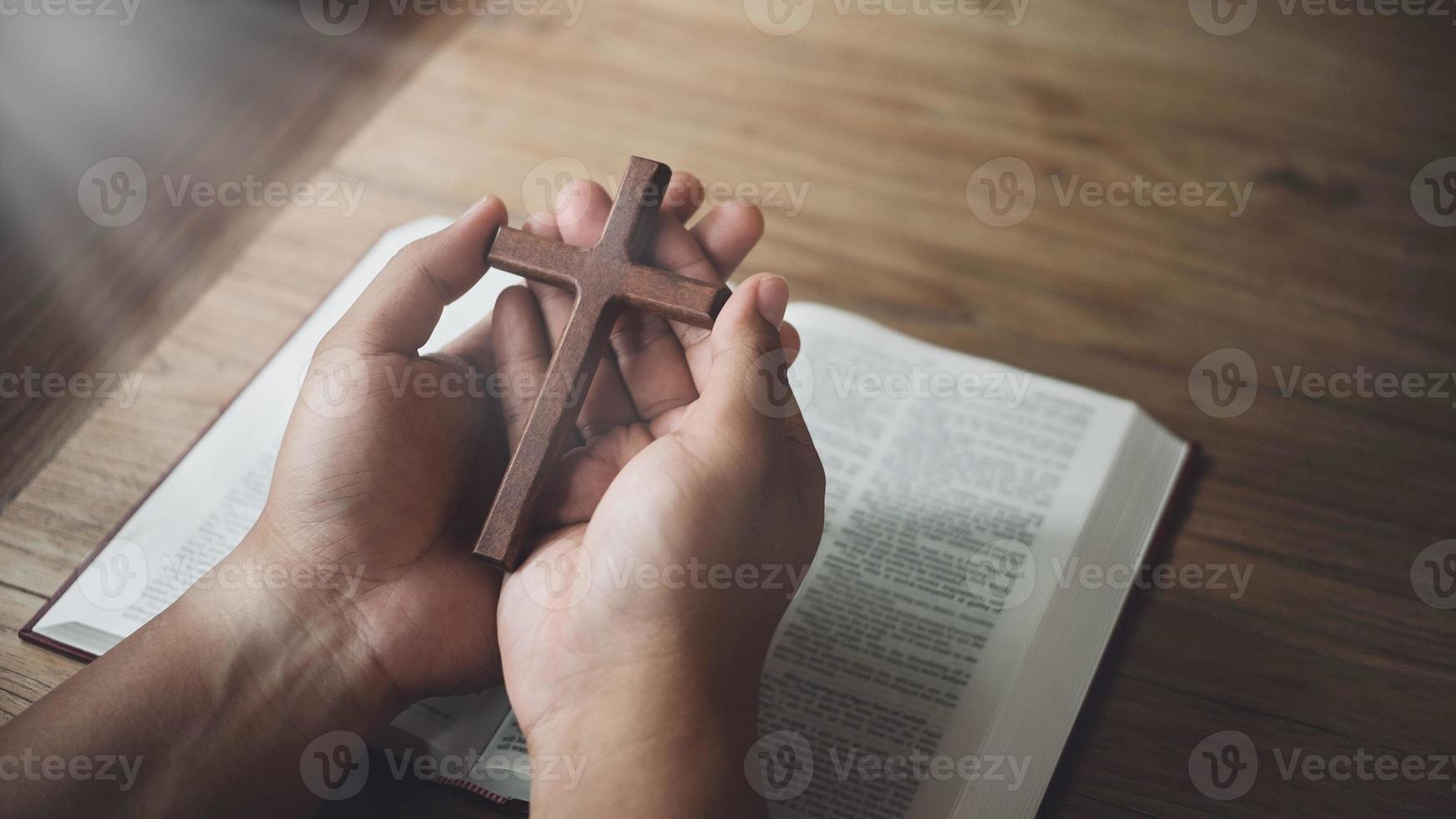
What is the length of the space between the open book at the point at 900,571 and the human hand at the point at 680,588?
0.04m

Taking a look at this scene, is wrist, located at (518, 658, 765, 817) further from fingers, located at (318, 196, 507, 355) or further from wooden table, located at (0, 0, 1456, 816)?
fingers, located at (318, 196, 507, 355)

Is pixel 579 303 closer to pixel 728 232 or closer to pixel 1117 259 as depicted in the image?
pixel 728 232

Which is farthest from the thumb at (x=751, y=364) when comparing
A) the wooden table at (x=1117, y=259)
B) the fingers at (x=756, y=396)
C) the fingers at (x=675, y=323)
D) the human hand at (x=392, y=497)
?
the wooden table at (x=1117, y=259)

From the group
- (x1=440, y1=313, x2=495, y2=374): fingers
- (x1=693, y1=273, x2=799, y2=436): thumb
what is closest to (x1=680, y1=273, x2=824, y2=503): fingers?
(x1=693, y1=273, x2=799, y2=436): thumb

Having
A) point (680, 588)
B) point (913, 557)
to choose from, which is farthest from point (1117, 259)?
point (680, 588)

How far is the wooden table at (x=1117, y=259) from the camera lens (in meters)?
0.77

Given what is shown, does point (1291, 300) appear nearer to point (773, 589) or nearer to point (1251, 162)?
point (1251, 162)

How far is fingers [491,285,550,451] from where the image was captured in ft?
2.66

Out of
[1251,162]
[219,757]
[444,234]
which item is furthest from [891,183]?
[219,757]

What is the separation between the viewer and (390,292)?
0.77 m

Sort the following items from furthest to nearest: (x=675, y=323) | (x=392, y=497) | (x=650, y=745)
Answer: (x=675, y=323) < (x=392, y=497) < (x=650, y=745)

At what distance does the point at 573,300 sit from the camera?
821mm

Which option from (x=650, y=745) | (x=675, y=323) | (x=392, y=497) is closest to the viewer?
(x=650, y=745)

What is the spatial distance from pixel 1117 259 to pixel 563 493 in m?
0.63
